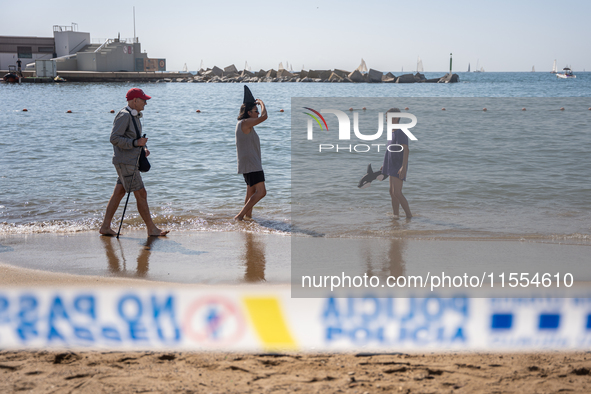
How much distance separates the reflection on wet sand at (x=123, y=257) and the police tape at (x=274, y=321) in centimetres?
63

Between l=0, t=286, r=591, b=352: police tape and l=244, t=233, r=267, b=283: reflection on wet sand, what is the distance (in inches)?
16.3

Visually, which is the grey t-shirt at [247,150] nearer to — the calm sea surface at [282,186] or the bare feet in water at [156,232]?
the calm sea surface at [282,186]

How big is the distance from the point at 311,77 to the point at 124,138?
282ft

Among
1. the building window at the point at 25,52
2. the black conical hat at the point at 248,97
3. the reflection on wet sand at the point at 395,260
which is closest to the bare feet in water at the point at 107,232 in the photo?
the black conical hat at the point at 248,97

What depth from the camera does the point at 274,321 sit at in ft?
11.5

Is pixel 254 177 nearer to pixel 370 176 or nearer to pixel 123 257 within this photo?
pixel 370 176

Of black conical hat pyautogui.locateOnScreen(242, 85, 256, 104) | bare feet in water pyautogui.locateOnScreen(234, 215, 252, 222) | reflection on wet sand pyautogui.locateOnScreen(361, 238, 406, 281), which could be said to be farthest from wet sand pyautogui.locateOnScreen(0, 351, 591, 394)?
black conical hat pyautogui.locateOnScreen(242, 85, 256, 104)

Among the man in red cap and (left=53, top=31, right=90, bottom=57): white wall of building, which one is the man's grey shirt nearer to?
the man in red cap

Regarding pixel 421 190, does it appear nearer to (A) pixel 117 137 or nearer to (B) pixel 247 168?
(B) pixel 247 168

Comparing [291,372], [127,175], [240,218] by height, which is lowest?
[291,372]

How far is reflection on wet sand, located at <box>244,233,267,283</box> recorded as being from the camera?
180 inches

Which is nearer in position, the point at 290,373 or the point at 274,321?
the point at 290,373

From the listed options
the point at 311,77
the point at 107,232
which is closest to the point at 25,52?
the point at 311,77

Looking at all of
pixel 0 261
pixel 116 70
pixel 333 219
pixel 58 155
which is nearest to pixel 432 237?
pixel 333 219
